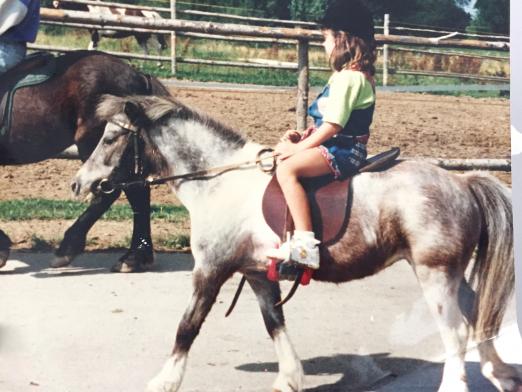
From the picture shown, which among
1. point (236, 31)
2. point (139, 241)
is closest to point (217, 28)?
point (236, 31)

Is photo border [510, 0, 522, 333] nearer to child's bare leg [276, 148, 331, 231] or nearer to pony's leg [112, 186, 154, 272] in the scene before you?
child's bare leg [276, 148, 331, 231]

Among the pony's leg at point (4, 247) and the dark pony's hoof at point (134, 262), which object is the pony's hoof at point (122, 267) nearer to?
the dark pony's hoof at point (134, 262)

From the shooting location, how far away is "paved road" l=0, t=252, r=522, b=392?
411 centimetres

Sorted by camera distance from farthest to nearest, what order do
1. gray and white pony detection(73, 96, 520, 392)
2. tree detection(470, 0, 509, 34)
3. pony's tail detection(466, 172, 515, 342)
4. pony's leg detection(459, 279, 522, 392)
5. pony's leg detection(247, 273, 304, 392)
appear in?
tree detection(470, 0, 509, 34) → pony's leg detection(459, 279, 522, 392) → pony's tail detection(466, 172, 515, 342) → pony's leg detection(247, 273, 304, 392) → gray and white pony detection(73, 96, 520, 392)

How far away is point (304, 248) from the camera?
4.06 m

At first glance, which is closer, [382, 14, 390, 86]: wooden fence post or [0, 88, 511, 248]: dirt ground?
[0, 88, 511, 248]: dirt ground

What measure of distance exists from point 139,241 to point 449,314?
4.02 ft

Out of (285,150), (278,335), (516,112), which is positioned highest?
(516,112)

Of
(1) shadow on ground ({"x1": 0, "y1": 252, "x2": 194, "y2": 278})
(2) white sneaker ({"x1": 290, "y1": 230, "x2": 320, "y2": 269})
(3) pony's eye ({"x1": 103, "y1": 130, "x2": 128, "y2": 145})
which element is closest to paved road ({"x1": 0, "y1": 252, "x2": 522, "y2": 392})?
(1) shadow on ground ({"x1": 0, "y1": 252, "x2": 194, "y2": 278})

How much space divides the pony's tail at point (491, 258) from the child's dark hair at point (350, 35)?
2.08 feet

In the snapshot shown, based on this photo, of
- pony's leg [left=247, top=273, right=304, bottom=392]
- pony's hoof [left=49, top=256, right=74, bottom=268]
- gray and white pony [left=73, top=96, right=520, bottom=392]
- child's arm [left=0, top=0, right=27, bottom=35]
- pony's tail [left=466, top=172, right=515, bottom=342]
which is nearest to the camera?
child's arm [left=0, top=0, right=27, bottom=35]

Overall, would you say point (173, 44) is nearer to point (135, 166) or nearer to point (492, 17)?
point (135, 166)

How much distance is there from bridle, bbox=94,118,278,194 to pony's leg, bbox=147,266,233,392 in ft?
1.16

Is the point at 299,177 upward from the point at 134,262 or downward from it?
upward
